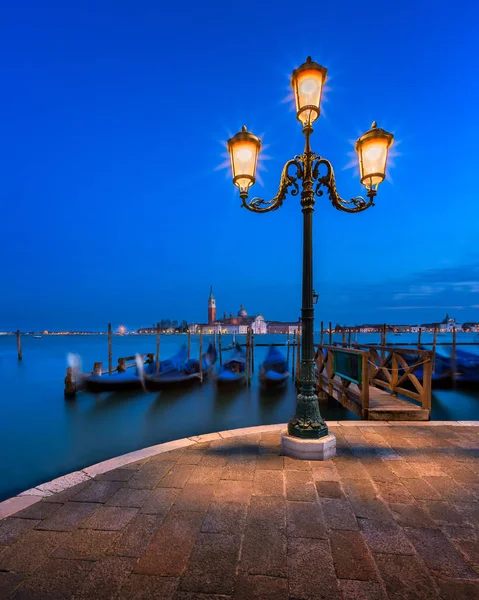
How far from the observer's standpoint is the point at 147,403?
37.8ft

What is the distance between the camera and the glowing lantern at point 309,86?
3480 millimetres

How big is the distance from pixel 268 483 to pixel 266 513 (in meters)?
0.53

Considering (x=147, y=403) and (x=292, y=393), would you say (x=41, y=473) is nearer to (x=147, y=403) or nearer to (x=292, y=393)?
(x=147, y=403)

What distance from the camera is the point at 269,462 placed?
3498 mm

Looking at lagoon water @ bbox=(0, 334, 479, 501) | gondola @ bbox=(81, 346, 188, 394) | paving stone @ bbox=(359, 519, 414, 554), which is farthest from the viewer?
gondola @ bbox=(81, 346, 188, 394)

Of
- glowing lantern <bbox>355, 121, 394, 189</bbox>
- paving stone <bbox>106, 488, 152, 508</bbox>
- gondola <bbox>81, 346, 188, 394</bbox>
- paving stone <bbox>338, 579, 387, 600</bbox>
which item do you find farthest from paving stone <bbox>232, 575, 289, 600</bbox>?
gondola <bbox>81, 346, 188, 394</bbox>

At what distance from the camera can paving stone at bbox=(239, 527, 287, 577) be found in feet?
6.23

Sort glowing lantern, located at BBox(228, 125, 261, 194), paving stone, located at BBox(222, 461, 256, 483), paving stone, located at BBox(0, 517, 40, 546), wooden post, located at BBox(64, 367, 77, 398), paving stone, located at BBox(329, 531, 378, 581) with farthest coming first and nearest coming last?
wooden post, located at BBox(64, 367, 77, 398), glowing lantern, located at BBox(228, 125, 261, 194), paving stone, located at BBox(222, 461, 256, 483), paving stone, located at BBox(0, 517, 40, 546), paving stone, located at BBox(329, 531, 378, 581)

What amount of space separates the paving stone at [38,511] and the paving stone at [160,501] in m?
0.74

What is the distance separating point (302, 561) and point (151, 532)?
1.06m

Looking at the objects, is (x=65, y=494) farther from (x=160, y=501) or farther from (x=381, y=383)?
(x=381, y=383)

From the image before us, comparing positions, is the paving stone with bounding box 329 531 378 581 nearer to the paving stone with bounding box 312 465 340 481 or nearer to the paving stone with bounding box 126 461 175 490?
the paving stone with bounding box 312 465 340 481

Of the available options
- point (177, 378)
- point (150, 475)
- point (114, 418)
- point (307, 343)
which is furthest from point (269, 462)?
point (177, 378)

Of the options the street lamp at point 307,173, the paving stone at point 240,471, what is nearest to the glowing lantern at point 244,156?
the street lamp at point 307,173
